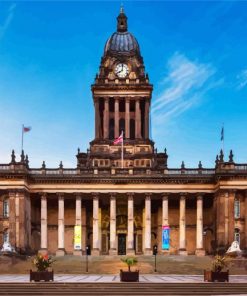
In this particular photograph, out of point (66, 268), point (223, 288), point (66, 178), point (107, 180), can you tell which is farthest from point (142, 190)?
point (223, 288)

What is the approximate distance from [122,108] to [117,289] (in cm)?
6384

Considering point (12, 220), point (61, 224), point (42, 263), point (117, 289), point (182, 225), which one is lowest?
point (117, 289)

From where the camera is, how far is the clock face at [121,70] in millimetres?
106419

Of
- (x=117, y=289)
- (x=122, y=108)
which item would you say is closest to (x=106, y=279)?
(x=117, y=289)

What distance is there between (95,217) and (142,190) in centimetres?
767

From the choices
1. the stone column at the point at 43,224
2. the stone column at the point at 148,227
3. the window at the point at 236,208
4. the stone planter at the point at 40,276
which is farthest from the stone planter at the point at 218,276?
the stone column at the point at 43,224

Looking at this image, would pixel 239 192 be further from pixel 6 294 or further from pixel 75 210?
pixel 6 294

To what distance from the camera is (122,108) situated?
107 metres

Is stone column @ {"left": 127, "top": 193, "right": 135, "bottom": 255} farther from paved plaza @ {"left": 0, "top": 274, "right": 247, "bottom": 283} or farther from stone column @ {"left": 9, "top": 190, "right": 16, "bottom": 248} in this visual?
paved plaza @ {"left": 0, "top": 274, "right": 247, "bottom": 283}

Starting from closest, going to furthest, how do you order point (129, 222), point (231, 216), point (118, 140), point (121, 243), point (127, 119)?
point (231, 216) → point (129, 222) → point (118, 140) → point (121, 243) → point (127, 119)

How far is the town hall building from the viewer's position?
299 ft

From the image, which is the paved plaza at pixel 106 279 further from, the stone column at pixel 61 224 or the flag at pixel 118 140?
the flag at pixel 118 140

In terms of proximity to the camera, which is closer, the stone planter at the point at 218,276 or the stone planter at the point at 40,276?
the stone planter at the point at 40,276

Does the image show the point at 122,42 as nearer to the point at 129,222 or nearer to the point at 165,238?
the point at 129,222
